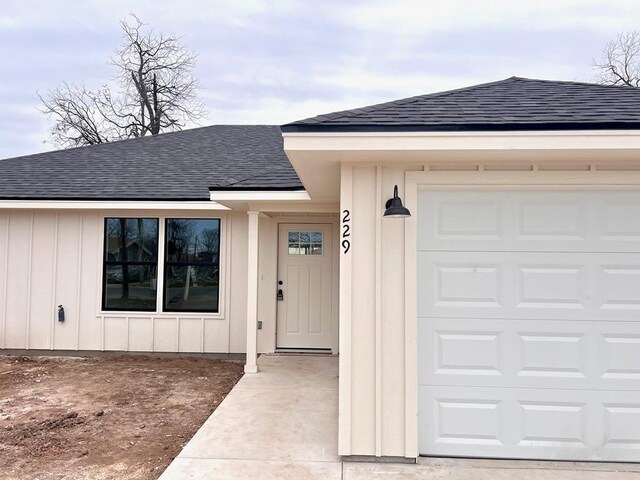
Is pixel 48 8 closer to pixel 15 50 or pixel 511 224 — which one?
pixel 15 50

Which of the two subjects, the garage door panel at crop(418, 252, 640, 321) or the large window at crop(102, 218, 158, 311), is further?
the large window at crop(102, 218, 158, 311)

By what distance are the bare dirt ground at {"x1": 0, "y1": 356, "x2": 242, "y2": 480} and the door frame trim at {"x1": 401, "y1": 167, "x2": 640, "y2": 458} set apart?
202 centimetres

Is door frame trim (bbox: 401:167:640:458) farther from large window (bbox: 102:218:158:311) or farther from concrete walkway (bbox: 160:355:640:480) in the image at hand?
large window (bbox: 102:218:158:311)

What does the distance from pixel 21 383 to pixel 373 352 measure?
4911 millimetres

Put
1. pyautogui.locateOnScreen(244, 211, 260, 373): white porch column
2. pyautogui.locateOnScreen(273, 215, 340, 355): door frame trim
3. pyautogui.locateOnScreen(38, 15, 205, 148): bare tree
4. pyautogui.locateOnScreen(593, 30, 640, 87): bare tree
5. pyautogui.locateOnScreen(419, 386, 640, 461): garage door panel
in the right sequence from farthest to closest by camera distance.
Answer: pyautogui.locateOnScreen(38, 15, 205, 148): bare tree < pyautogui.locateOnScreen(593, 30, 640, 87): bare tree < pyautogui.locateOnScreen(273, 215, 340, 355): door frame trim < pyautogui.locateOnScreen(244, 211, 260, 373): white porch column < pyautogui.locateOnScreen(419, 386, 640, 461): garage door panel

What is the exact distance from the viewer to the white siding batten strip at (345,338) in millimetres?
3219

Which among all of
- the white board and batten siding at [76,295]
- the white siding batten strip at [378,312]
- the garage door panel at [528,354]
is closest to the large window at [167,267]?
the white board and batten siding at [76,295]

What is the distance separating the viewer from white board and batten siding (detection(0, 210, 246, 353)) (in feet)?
22.2

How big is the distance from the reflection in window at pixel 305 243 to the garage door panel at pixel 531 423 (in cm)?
388

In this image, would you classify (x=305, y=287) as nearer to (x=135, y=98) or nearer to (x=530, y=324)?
(x=530, y=324)

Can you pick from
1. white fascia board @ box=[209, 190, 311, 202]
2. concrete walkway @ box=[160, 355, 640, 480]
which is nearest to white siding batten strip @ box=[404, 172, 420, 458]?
concrete walkway @ box=[160, 355, 640, 480]

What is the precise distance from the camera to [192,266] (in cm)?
685

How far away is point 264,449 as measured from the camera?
3.41 metres

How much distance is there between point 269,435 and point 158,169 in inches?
227
